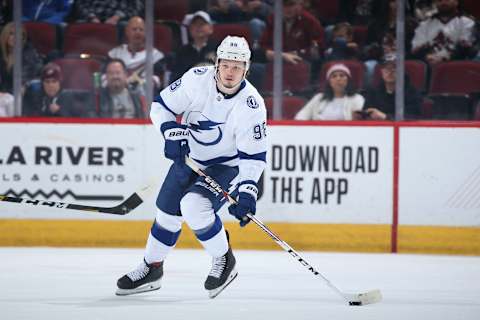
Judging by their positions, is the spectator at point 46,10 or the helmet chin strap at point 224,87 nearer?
the helmet chin strap at point 224,87

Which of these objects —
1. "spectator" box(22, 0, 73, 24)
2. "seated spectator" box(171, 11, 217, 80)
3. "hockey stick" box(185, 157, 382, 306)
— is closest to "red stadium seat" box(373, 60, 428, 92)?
"seated spectator" box(171, 11, 217, 80)

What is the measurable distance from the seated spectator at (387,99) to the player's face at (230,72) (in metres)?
2.28

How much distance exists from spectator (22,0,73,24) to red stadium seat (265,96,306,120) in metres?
1.47

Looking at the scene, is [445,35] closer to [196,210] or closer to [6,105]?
[6,105]

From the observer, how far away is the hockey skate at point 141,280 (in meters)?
4.77

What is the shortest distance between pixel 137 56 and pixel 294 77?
1021mm

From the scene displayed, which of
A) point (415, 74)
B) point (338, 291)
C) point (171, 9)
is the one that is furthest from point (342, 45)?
point (338, 291)

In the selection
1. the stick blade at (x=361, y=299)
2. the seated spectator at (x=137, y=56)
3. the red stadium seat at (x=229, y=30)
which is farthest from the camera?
the red stadium seat at (x=229, y=30)

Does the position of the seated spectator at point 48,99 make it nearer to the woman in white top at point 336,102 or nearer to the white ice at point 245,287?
the white ice at point 245,287

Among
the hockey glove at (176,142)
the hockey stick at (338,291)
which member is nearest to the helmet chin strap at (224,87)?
the hockey glove at (176,142)

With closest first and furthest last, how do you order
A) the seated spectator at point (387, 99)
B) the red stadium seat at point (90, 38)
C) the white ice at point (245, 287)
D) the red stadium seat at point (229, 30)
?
the white ice at point (245, 287)
the seated spectator at point (387, 99)
the red stadium seat at point (90, 38)
the red stadium seat at point (229, 30)

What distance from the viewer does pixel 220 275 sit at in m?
4.73

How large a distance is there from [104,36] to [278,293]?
109 inches

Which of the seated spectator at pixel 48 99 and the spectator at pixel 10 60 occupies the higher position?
the spectator at pixel 10 60
